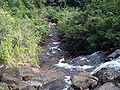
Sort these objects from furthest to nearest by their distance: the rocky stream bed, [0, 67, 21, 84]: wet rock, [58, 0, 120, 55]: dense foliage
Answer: [58, 0, 120, 55]: dense foliage, the rocky stream bed, [0, 67, 21, 84]: wet rock

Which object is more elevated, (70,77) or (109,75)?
(109,75)

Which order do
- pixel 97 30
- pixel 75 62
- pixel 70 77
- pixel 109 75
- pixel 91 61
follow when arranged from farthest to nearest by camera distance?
pixel 97 30 → pixel 75 62 → pixel 91 61 → pixel 70 77 → pixel 109 75

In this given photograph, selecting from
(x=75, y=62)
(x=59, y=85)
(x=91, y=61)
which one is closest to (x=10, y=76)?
(x=59, y=85)

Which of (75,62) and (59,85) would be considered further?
(75,62)

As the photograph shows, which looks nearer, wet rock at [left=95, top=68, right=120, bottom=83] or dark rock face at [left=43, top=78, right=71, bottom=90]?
wet rock at [left=95, top=68, right=120, bottom=83]

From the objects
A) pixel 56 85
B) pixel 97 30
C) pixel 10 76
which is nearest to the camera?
pixel 10 76

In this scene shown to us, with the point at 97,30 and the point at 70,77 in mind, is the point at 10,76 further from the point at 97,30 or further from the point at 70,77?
the point at 97,30

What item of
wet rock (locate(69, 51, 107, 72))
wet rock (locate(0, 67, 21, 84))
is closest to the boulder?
wet rock (locate(0, 67, 21, 84))

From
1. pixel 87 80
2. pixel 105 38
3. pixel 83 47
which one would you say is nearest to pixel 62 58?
pixel 83 47

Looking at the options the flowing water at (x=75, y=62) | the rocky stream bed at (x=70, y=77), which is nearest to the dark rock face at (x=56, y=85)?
the rocky stream bed at (x=70, y=77)

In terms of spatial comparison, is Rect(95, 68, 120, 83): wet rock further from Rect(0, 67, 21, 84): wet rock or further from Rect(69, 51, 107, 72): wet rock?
Rect(0, 67, 21, 84): wet rock

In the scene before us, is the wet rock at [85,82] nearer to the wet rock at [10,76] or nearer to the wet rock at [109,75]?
the wet rock at [109,75]

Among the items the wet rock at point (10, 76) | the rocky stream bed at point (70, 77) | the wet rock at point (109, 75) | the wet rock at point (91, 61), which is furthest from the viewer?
the wet rock at point (91, 61)

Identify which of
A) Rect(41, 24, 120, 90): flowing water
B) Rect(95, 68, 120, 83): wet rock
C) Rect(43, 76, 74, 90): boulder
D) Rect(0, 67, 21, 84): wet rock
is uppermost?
Rect(0, 67, 21, 84): wet rock
